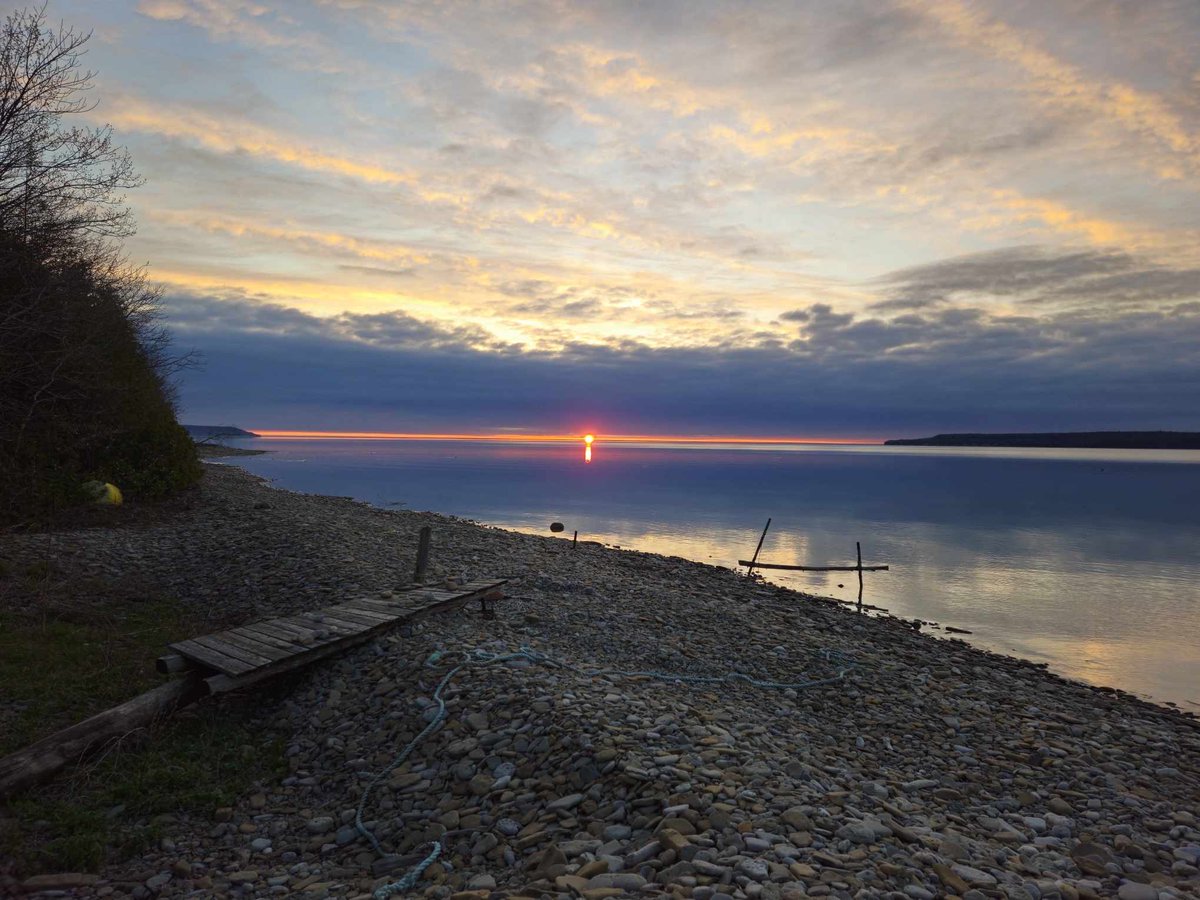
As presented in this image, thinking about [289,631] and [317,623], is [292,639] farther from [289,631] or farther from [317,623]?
[317,623]

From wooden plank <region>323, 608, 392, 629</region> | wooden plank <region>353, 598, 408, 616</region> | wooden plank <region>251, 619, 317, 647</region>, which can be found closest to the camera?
wooden plank <region>251, 619, 317, 647</region>

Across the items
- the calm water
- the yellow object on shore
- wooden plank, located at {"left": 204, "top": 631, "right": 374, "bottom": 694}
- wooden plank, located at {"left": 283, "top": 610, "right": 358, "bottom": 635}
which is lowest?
the calm water

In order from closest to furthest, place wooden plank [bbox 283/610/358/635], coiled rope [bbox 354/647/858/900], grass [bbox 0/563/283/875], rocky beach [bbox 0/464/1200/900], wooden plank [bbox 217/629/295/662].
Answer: rocky beach [bbox 0/464/1200/900], coiled rope [bbox 354/647/858/900], grass [bbox 0/563/283/875], wooden plank [bbox 217/629/295/662], wooden plank [bbox 283/610/358/635]

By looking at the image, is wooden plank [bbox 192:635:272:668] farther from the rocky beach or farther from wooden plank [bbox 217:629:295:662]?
the rocky beach

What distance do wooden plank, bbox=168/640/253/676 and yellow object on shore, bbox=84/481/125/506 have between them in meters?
16.1

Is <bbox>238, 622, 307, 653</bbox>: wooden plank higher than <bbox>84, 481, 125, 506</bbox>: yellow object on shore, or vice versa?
<bbox>84, 481, 125, 506</bbox>: yellow object on shore

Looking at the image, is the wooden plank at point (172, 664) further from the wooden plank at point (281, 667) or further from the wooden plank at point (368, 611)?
the wooden plank at point (368, 611)

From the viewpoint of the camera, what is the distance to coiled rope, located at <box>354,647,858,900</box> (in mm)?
6320

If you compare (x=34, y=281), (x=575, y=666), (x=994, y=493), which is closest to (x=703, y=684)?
(x=575, y=666)

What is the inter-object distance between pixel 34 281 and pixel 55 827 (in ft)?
51.6

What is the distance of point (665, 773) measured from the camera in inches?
286

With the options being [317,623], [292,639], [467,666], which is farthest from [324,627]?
[467,666]

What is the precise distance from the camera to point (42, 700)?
9602 millimetres

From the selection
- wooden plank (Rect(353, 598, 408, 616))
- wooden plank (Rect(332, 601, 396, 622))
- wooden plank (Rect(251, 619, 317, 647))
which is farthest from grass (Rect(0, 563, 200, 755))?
wooden plank (Rect(353, 598, 408, 616))
